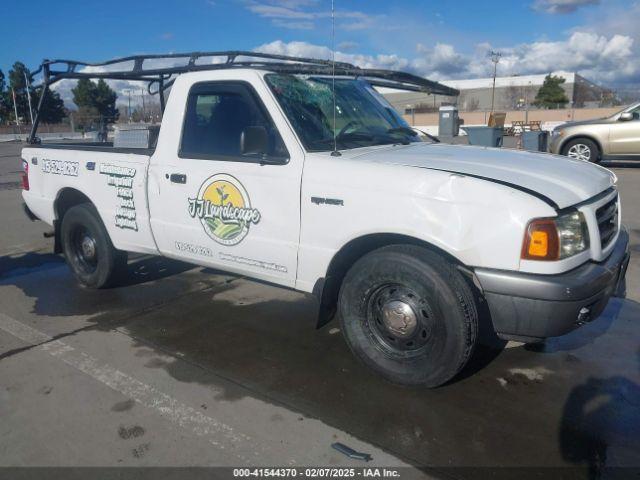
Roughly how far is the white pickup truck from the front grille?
17 millimetres

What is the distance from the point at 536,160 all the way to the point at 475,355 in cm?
142

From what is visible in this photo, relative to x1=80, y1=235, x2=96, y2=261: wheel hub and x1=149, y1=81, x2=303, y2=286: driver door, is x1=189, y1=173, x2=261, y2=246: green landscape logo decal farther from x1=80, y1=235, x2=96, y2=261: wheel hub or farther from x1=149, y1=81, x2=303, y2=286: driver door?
x1=80, y1=235, x2=96, y2=261: wheel hub

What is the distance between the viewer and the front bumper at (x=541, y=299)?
8.83 ft

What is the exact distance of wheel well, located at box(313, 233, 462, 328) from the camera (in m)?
3.11

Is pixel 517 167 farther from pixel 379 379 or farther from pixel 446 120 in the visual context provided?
pixel 446 120

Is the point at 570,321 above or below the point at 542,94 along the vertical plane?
below

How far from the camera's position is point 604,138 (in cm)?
1281

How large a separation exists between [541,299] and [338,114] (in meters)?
2.01

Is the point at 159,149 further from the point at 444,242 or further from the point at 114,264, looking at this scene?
the point at 444,242

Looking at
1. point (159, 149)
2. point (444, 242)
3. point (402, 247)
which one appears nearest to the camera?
point (444, 242)

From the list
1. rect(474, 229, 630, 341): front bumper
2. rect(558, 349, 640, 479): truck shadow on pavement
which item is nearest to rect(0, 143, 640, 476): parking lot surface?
rect(558, 349, 640, 479): truck shadow on pavement

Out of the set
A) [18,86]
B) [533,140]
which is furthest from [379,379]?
[18,86]

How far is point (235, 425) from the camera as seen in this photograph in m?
2.92

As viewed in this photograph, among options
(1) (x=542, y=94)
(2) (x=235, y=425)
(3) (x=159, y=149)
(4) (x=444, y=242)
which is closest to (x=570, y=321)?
(4) (x=444, y=242)
